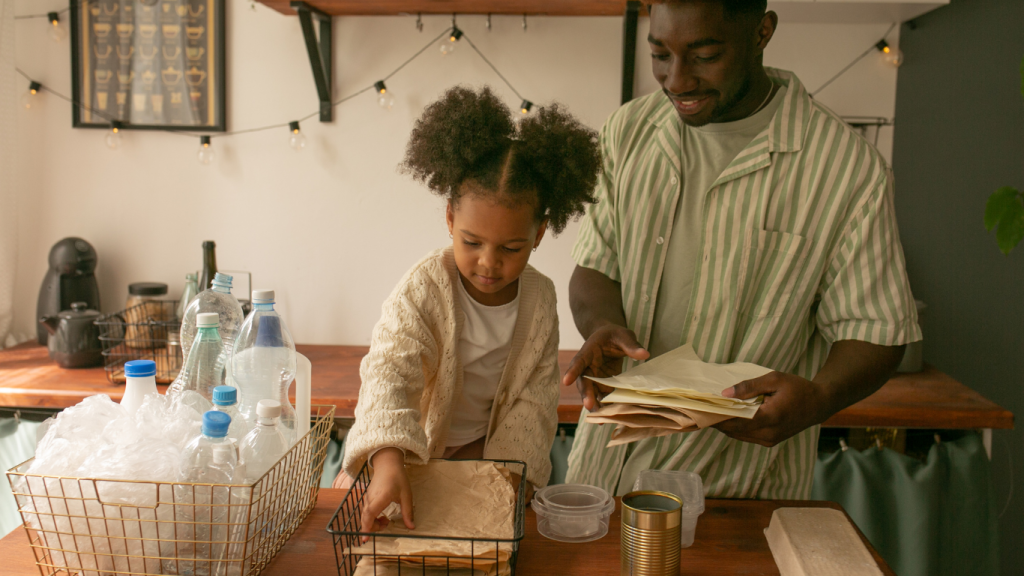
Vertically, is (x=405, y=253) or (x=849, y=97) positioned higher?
(x=849, y=97)

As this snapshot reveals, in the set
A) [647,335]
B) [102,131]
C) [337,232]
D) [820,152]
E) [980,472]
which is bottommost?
[980,472]

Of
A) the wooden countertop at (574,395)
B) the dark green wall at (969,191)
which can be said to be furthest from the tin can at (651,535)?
the dark green wall at (969,191)

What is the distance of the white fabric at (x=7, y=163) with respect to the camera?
2281 mm

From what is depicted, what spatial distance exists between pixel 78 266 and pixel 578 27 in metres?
1.79

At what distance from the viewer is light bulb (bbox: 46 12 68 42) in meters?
2.36

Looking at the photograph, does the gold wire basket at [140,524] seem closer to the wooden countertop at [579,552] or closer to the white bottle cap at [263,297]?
the wooden countertop at [579,552]

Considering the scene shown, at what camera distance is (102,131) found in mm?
2449

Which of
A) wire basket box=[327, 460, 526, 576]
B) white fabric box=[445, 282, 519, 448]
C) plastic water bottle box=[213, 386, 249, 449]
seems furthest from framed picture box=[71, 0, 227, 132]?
wire basket box=[327, 460, 526, 576]

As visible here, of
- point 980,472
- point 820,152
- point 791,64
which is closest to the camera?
point 820,152

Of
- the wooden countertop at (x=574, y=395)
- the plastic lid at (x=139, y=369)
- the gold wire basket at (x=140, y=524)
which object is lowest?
the wooden countertop at (x=574, y=395)

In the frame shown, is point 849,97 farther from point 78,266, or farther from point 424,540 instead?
point 78,266

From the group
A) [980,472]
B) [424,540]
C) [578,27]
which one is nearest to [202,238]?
[578,27]

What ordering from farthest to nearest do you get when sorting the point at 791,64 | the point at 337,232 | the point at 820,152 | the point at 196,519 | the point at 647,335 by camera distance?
the point at 337,232, the point at 791,64, the point at 647,335, the point at 820,152, the point at 196,519

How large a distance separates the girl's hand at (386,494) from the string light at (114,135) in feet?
6.66
